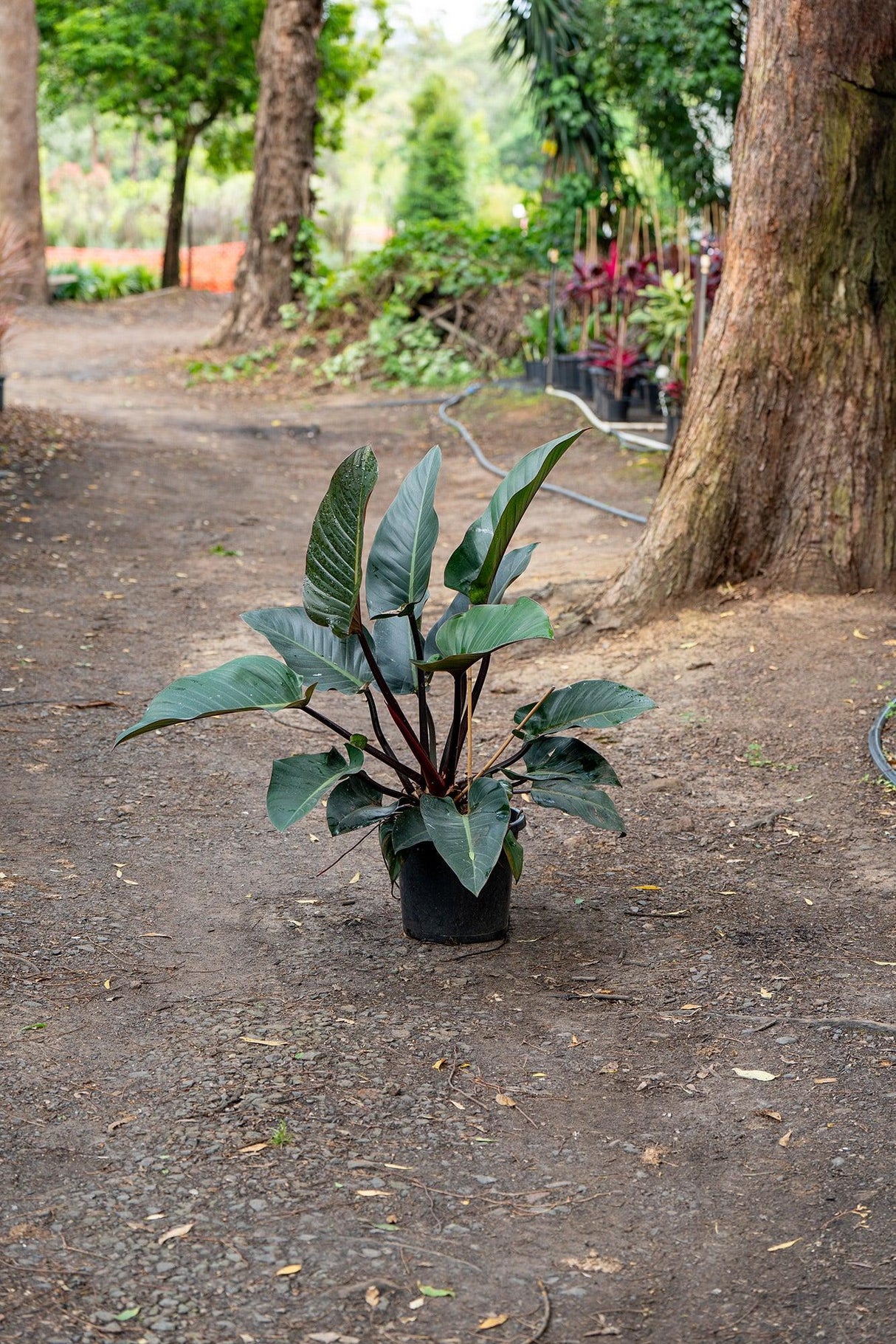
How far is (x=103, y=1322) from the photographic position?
1.80 m

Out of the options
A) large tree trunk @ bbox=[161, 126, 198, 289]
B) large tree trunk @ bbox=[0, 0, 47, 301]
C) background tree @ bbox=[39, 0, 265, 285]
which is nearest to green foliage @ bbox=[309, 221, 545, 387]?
Answer: large tree trunk @ bbox=[0, 0, 47, 301]

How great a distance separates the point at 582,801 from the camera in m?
2.80

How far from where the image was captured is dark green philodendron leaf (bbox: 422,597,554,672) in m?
2.46

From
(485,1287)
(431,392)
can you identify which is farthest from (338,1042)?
(431,392)

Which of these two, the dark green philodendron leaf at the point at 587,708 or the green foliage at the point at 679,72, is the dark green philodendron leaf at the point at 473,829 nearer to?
the dark green philodendron leaf at the point at 587,708

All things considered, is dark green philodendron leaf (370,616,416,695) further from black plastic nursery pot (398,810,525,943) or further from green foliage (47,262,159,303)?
green foliage (47,262,159,303)

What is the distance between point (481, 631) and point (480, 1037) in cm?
80

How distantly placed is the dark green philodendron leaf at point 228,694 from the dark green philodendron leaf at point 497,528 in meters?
0.40

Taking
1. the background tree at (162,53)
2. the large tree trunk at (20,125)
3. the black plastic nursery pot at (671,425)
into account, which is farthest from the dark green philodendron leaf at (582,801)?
the background tree at (162,53)

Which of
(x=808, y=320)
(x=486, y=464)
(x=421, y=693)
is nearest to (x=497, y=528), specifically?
(x=421, y=693)

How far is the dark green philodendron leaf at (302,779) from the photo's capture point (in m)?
2.61

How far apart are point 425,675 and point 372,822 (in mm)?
357

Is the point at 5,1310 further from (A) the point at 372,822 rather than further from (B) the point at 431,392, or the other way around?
(B) the point at 431,392

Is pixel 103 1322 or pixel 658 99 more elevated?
pixel 658 99
